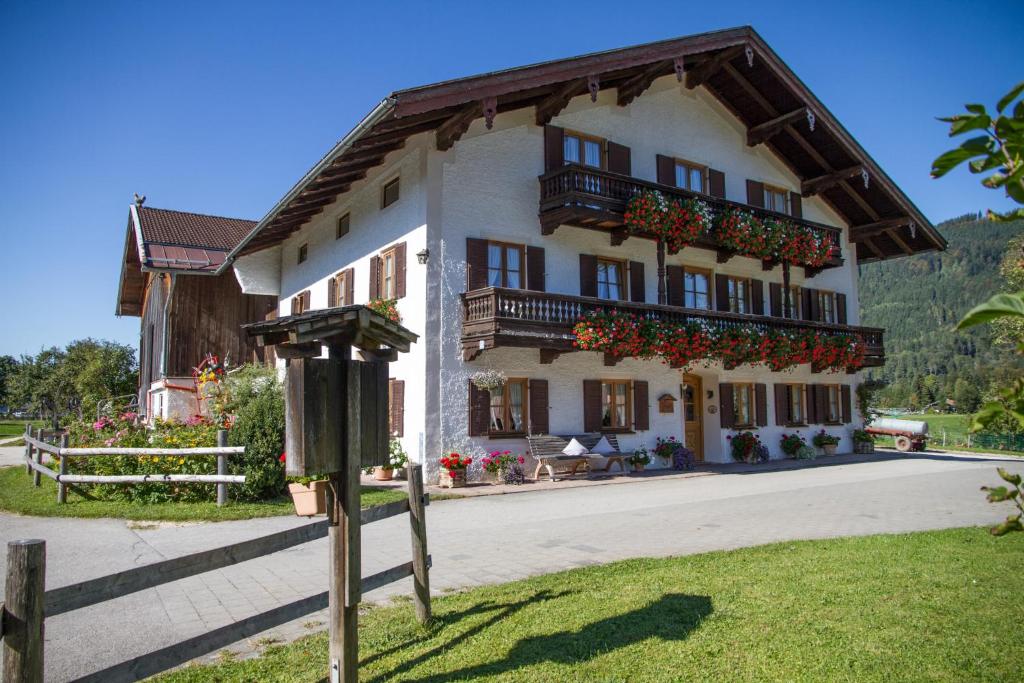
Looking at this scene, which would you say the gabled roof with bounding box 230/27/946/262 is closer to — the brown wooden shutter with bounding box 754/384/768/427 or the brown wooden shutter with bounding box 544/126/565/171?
the brown wooden shutter with bounding box 544/126/565/171

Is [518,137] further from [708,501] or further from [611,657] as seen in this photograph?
[611,657]

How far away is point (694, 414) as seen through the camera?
21.5 meters

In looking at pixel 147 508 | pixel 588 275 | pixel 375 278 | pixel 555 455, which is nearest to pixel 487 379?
pixel 555 455

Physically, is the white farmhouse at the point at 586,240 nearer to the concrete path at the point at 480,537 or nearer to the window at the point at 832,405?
the window at the point at 832,405

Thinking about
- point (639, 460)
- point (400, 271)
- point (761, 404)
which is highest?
point (400, 271)

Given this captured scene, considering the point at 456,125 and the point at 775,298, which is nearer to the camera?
the point at 456,125

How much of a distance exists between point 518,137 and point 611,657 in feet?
48.5

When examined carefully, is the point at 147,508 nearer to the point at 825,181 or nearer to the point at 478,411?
the point at 478,411

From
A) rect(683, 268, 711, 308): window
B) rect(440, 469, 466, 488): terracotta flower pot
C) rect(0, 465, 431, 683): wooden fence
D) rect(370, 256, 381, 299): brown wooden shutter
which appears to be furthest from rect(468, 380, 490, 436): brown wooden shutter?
rect(0, 465, 431, 683): wooden fence

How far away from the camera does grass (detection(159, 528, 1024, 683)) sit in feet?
14.8

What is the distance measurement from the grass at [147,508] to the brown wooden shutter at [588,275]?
7554 mm

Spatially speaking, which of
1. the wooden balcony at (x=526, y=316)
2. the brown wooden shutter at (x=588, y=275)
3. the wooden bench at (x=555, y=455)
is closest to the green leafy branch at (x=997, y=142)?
the wooden balcony at (x=526, y=316)

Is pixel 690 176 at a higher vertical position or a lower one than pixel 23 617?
higher

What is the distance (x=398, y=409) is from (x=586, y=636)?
11986 millimetres
